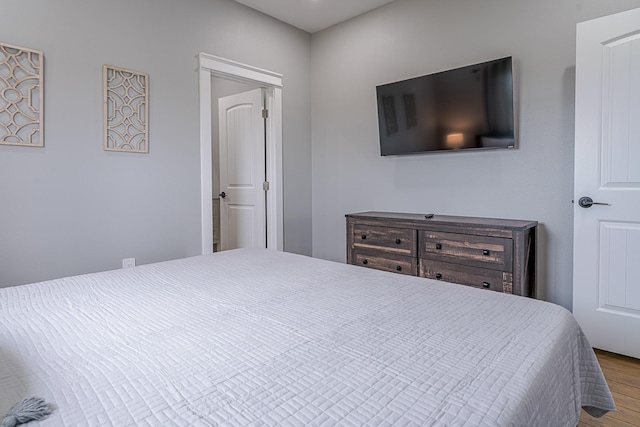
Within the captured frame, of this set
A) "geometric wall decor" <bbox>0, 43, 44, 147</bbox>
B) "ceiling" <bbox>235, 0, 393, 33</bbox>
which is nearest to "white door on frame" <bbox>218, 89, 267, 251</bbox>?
"ceiling" <bbox>235, 0, 393, 33</bbox>

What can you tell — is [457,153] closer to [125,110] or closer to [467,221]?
[467,221]

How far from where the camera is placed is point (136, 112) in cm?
278

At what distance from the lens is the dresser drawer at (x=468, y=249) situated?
240cm

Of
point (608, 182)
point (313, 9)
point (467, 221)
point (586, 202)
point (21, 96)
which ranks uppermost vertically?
point (313, 9)

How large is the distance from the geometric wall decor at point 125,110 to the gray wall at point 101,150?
5 cm

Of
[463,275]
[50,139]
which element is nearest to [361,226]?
[463,275]

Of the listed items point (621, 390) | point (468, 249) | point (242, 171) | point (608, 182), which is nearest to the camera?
point (621, 390)

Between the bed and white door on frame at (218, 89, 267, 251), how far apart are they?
2.54m

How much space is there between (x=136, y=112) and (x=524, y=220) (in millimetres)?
3009

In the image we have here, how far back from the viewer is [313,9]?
141 inches

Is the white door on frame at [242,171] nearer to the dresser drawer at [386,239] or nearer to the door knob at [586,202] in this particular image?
the dresser drawer at [386,239]

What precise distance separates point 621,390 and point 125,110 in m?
3.55

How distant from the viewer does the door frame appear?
126 inches

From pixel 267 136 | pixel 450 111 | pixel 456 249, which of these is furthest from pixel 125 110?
pixel 456 249
